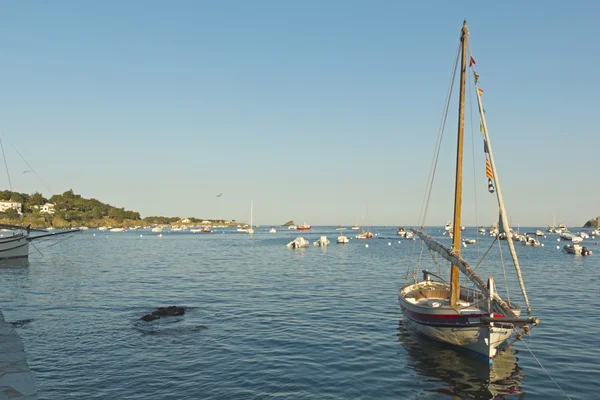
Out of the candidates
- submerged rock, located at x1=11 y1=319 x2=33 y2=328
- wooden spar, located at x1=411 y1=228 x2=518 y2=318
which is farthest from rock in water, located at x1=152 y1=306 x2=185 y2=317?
wooden spar, located at x1=411 y1=228 x2=518 y2=318

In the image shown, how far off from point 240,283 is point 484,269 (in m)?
38.0

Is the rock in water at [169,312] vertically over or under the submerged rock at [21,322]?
over

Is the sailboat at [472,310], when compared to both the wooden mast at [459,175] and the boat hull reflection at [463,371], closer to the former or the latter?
the wooden mast at [459,175]

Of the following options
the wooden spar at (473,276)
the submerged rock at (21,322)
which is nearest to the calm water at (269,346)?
the submerged rock at (21,322)

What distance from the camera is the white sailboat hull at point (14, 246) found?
67438mm

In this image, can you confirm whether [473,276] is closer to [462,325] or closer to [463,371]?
[462,325]

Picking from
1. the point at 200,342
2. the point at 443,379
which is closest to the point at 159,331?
the point at 200,342

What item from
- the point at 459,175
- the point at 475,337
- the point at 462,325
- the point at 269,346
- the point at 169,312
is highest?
the point at 459,175

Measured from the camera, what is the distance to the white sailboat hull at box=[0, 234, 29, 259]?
221ft

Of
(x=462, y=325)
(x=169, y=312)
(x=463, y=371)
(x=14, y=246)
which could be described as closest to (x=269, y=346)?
(x=463, y=371)

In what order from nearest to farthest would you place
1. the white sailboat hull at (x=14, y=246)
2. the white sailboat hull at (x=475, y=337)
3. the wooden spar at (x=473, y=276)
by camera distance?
1. the white sailboat hull at (x=475, y=337)
2. the wooden spar at (x=473, y=276)
3. the white sailboat hull at (x=14, y=246)

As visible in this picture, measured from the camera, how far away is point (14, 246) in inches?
2685

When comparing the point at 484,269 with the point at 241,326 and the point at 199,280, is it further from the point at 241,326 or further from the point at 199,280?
the point at 241,326

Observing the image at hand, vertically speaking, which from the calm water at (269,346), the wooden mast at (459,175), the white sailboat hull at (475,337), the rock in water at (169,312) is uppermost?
the wooden mast at (459,175)
